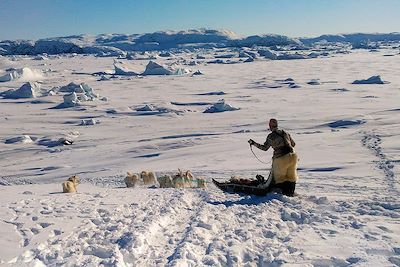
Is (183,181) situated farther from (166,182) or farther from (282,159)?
(282,159)

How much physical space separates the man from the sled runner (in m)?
0.13

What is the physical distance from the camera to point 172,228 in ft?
16.4

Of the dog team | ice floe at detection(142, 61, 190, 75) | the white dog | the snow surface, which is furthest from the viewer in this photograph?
ice floe at detection(142, 61, 190, 75)

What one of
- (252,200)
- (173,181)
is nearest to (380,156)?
(173,181)

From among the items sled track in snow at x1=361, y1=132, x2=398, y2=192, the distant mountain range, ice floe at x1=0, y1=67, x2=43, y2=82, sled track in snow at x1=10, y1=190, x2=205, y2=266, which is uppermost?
the distant mountain range

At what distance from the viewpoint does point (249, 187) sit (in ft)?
22.3

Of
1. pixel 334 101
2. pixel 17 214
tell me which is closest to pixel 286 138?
pixel 17 214

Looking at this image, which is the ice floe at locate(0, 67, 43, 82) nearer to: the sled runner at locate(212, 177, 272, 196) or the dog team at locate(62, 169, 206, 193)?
the dog team at locate(62, 169, 206, 193)

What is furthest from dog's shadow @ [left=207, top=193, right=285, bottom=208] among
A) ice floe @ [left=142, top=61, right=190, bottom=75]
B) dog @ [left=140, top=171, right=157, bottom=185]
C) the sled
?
ice floe @ [left=142, top=61, right=190, bottom=75]

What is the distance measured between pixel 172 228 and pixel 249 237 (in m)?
0.82

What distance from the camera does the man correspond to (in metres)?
6.43

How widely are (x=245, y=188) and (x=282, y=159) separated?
30.0 inches

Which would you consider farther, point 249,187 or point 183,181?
point 183,181

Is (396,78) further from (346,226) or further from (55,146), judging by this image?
(346,226)
